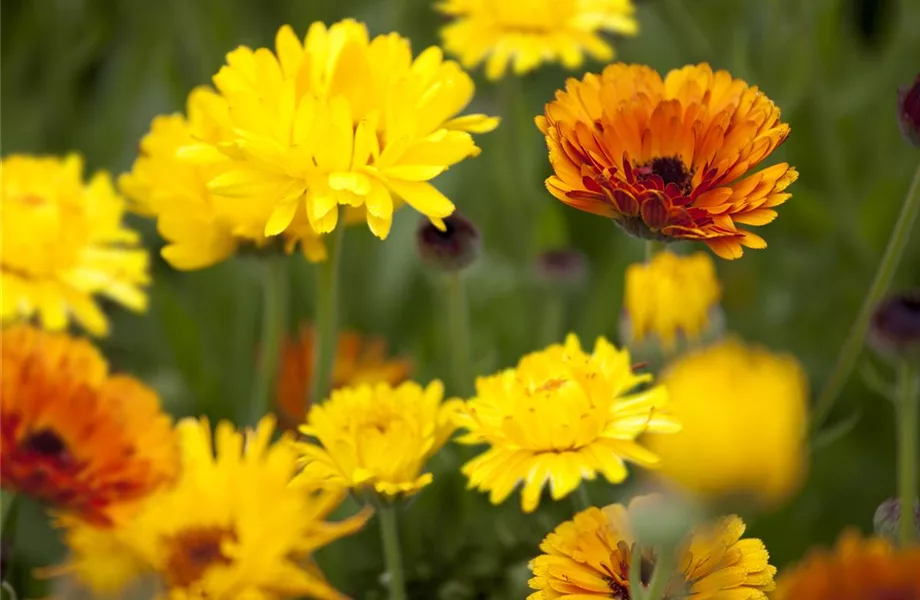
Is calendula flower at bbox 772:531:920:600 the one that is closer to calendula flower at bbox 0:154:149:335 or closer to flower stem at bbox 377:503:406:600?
flower stem at bbox 377:503:406:600

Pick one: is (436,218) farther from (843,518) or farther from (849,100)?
(849,100)

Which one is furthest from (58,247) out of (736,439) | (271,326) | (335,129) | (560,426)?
(736,439)

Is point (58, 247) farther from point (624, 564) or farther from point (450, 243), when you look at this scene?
point (624, 564)

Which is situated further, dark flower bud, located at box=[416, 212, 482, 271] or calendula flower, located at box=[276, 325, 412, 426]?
calendula flower, located at box=[276, 325, 412, 426]

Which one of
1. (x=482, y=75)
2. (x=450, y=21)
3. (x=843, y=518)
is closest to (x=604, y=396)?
(x=843, y=518)

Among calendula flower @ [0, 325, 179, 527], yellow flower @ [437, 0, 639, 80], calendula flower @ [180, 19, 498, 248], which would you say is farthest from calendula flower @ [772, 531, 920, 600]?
yellow flower @ [437, 0, 639, 80]

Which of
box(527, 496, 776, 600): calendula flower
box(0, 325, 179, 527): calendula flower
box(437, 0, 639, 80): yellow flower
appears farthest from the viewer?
box(437, 0, 639, 80): yellow flower
